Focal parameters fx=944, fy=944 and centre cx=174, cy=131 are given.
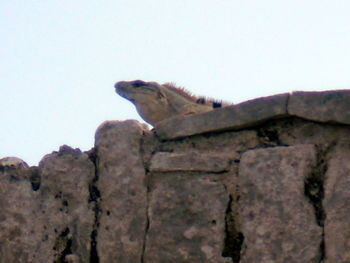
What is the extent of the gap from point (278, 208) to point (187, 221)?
545mm

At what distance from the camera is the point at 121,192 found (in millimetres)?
5523

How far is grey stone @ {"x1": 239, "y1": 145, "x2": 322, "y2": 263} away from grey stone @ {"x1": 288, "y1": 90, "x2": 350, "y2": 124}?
0.61ft

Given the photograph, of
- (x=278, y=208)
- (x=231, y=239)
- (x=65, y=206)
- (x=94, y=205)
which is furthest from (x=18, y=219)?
(x=278, y=208)

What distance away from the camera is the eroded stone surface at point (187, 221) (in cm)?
521

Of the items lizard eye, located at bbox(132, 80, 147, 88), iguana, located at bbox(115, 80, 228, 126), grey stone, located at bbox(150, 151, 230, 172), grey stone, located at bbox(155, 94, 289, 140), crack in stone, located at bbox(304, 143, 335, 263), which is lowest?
crack in stone, located at bbox(304, 143, 335, 263)

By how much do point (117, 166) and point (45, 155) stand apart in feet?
1.85

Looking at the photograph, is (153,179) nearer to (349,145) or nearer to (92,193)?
(92,193)

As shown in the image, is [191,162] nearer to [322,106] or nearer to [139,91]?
[322,106]

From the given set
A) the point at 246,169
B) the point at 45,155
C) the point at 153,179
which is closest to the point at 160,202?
the point at 153,179

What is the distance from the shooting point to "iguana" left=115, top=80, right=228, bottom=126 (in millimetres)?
6273

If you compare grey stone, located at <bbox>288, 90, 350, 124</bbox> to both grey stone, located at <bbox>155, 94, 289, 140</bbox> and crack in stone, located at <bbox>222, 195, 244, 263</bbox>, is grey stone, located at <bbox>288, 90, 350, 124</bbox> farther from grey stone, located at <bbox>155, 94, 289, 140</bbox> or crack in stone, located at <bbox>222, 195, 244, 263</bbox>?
crack in stone, located at <bbox>222, 195, 244, 263</bbox>

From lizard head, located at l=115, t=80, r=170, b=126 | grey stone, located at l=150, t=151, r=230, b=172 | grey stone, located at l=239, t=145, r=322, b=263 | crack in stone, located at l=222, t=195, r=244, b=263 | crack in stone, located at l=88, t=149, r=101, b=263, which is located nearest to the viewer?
grey stone, located at l=239, t=145, r=322, b=263

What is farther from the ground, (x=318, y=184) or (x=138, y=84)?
(x=138, y=84)

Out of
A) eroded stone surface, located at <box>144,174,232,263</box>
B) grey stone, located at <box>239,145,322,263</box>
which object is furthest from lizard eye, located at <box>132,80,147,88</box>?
grey stone, located at <box>239,145,322,263</box>
